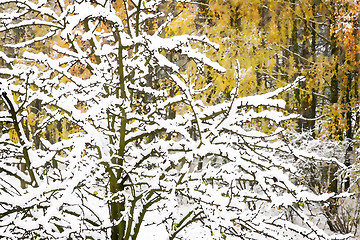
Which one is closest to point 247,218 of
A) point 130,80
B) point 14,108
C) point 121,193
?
point 121,193

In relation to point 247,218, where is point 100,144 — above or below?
above

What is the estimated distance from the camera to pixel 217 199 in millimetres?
2387

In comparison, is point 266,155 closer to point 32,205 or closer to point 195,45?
point 32,205

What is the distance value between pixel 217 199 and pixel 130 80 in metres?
1.63

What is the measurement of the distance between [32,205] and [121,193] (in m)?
0.77

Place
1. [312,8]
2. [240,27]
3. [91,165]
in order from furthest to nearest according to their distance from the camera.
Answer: [240,27] → [312,8] → [91,165]

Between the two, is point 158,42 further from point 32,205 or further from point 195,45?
point 195,45

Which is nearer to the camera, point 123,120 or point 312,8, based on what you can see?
point 123,120

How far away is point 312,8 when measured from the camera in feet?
27.3

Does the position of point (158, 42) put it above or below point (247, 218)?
above

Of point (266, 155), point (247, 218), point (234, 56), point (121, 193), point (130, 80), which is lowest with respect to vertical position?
point (247, 218)

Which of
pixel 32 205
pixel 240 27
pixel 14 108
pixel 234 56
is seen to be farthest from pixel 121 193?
pixel 240 27

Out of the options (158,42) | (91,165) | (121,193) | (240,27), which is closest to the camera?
(158,42)

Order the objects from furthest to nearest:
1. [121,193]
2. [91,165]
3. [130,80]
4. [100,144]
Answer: [130,80] < [121,193] < [100,144] < [91,165]
